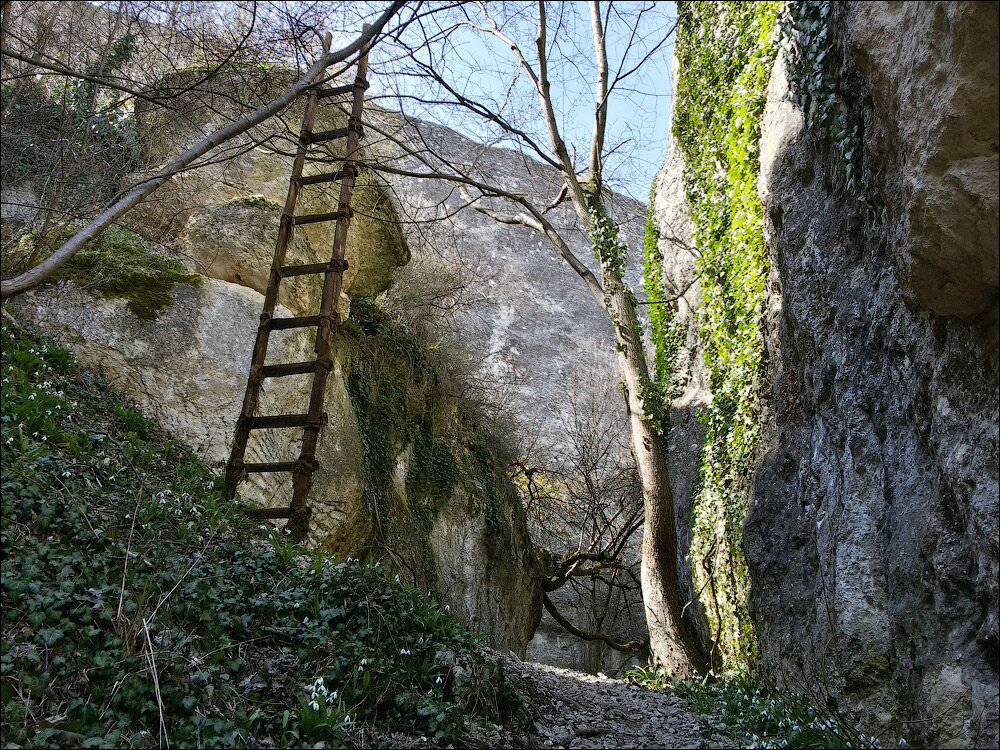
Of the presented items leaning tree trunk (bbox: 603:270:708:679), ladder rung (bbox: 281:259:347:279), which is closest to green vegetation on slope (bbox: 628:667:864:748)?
leaning tree trunk (bbox: 603:270:708:679)

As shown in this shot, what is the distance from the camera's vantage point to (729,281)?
298 inches

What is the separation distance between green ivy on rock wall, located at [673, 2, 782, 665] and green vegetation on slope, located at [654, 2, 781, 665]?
0.04ft

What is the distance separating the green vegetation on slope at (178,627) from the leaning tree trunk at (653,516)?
3702 mm

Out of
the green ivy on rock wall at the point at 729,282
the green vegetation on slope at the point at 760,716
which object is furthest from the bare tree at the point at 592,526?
the green vegetation on slope at the point at 760,716

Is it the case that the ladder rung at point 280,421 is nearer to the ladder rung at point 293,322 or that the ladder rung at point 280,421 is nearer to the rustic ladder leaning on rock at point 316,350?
the rustic ladder leaning on rock at point 316,350

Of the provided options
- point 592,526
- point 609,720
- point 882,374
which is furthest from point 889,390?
point 592,526

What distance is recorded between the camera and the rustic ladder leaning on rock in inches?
251

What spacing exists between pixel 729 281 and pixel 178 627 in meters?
6.04

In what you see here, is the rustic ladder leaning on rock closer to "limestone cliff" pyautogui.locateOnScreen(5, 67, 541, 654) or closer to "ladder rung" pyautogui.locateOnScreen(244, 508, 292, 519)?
"ladder rung" pyautogui.locateOnScreen(244, 508, 292, 519)

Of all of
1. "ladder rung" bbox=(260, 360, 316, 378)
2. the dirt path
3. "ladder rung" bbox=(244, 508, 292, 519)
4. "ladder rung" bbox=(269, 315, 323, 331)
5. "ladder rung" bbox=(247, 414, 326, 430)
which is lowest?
the dirt path

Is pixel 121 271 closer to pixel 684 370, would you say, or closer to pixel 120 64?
pixel 120 64

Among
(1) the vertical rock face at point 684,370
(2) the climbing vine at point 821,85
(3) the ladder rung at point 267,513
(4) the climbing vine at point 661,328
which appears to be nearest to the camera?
(2) the climbing vine at point 821,85

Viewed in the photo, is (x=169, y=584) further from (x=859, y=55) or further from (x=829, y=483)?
(x=859, y=55)

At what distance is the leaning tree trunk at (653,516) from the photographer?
25.4ft
